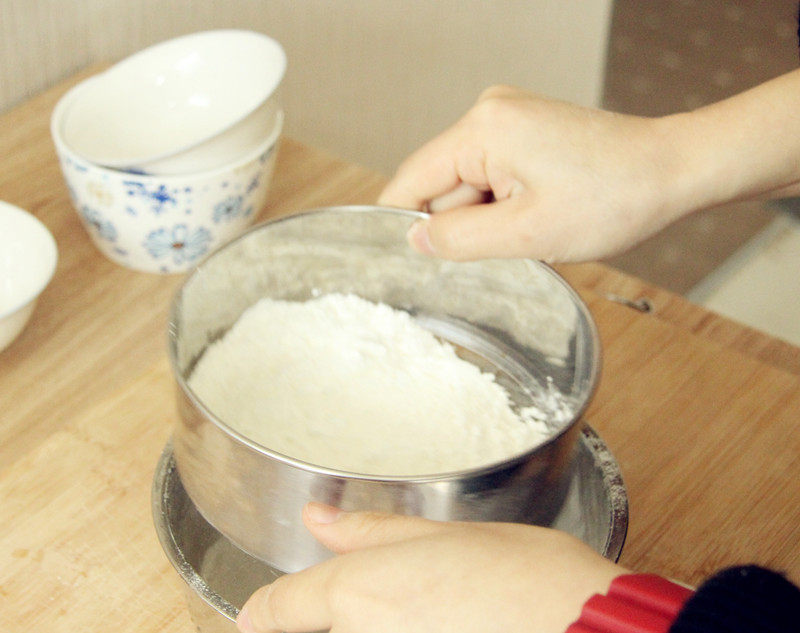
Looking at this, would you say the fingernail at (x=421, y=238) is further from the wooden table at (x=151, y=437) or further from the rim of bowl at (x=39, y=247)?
the rim of bowl at (x=39, y=247)

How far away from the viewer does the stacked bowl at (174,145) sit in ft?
2.41

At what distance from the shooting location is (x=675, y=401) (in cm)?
68

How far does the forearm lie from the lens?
1.82ft

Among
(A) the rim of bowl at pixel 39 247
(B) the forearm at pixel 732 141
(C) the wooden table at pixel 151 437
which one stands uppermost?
(B) the forearm at pixel 732 141

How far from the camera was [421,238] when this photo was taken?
0.57m

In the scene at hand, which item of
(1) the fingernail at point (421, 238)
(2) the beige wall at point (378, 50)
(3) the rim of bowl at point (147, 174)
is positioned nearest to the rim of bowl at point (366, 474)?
(1) the fingernail at point (421, 238)

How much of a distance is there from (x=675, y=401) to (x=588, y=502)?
177 millimetres

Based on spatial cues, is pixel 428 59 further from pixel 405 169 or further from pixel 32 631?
pixel 32 631

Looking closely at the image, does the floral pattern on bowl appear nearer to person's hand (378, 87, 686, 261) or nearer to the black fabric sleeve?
person's hand (378, 87, 686, 261)

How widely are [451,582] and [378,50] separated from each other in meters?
1.04

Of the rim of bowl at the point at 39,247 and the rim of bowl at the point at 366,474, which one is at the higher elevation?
the rim of bowl at the point at 366,474

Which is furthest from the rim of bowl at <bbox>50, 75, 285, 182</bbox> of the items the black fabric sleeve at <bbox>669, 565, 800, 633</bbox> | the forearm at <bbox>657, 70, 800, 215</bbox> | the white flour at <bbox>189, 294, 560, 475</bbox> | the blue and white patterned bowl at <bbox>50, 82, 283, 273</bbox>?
the black fabric sleeve at <bbox>669, 565, 800, 633</bbox>

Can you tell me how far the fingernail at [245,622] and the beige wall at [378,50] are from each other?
71cm

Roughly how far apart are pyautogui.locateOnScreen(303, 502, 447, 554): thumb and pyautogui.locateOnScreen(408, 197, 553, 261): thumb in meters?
0.19
